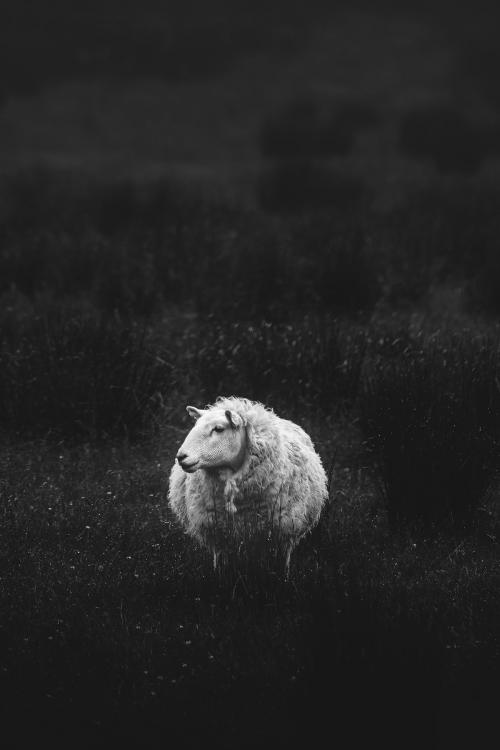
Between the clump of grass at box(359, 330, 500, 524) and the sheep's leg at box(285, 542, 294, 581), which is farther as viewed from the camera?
the clump of grass at box(359, 330, 500, 524)

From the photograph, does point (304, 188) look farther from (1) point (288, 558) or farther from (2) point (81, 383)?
(1) point (288, 558)

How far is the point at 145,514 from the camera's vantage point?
527 cm

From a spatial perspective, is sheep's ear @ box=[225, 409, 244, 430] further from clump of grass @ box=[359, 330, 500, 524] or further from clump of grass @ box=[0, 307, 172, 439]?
clump of grass @ box=[0, 307, 172, 439]

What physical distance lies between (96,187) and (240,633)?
12.8 m

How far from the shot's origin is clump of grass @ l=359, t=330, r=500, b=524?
495 cm

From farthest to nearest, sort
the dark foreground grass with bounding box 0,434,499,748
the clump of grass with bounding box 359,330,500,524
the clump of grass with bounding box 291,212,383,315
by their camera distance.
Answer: the clump of grass with bounding box 291,212,383,315
the clump of grass with bounding box 359,330,500,524
the dark foreground grass with bounding box 0,434,499,748

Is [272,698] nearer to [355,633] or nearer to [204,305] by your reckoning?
[355,633]

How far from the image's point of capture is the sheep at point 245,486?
161 inches

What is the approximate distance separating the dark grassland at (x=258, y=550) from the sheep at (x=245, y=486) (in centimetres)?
17

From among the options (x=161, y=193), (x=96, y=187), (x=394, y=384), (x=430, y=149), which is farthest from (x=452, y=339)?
(x=430, y=149)

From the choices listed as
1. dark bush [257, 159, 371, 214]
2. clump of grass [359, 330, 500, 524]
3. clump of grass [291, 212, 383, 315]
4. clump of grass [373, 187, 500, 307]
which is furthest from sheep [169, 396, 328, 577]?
dark bush [257, 159, 371, 214]

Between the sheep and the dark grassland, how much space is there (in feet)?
0.57

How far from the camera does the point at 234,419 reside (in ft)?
13.1

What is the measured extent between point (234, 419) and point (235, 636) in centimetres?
86
